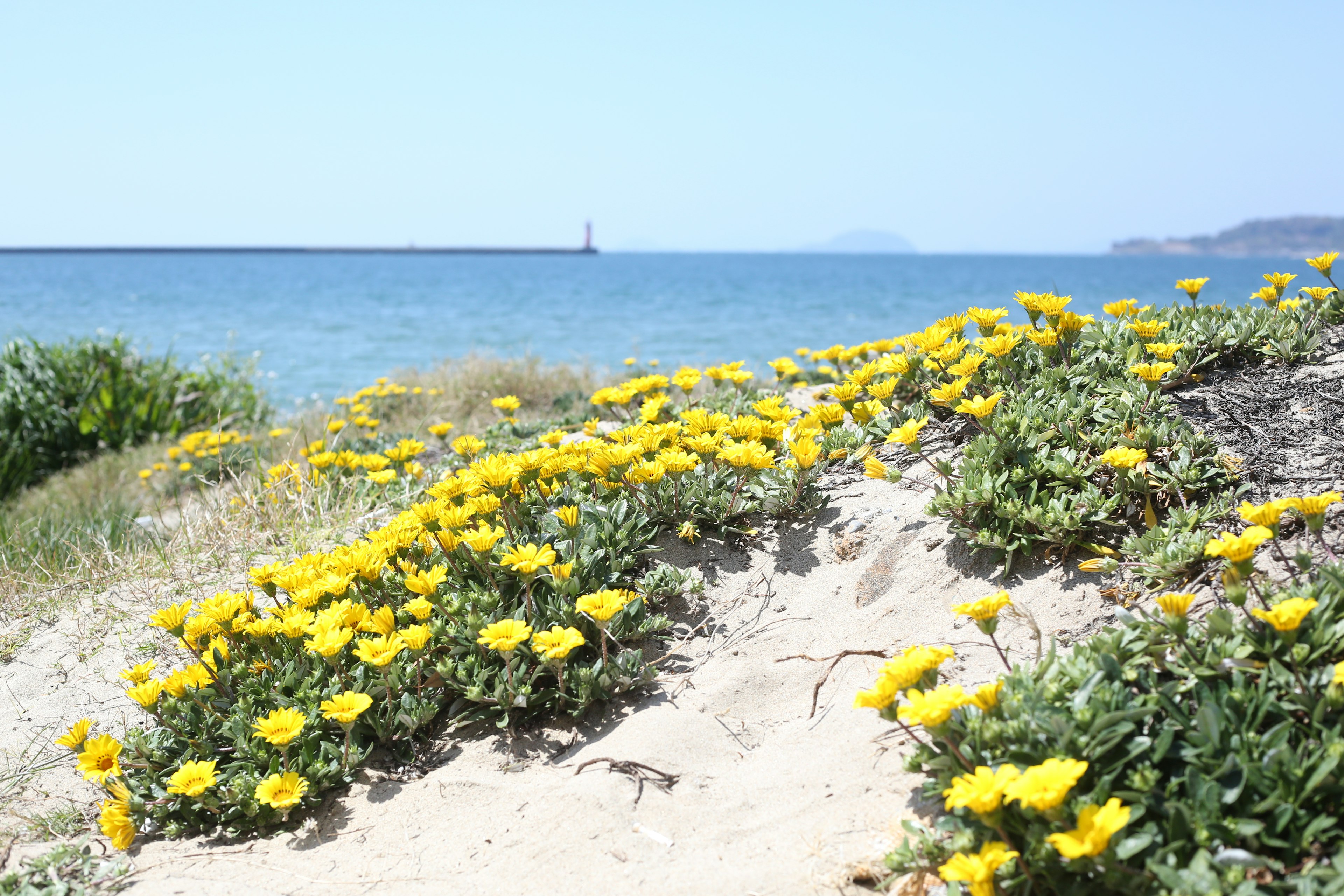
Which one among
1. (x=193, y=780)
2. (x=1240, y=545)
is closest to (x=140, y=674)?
(x=193, y=780)

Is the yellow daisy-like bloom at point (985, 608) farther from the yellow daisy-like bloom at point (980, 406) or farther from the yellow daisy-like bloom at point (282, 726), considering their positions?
the yellow daisy-like bloom at point (282, 726)

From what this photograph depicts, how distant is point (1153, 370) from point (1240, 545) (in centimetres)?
116

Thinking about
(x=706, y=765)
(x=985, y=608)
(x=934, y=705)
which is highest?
(x=985, y=608)

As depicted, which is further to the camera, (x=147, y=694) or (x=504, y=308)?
(x=504, y=308)

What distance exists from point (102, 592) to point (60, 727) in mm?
1202

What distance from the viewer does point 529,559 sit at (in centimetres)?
269

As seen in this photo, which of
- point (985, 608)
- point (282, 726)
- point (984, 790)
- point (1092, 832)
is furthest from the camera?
point (282, 726)

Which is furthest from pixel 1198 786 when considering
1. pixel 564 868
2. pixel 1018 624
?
pixel 564 868

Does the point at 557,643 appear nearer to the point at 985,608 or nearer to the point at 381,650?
the point at 381,650

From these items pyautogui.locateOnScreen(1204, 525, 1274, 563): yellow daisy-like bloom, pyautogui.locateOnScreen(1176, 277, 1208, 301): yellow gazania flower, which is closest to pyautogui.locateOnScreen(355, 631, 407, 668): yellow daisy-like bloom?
pyautogui.locateOnScreen(1204, 525, 1274, 563): yellow daisy-like bloom

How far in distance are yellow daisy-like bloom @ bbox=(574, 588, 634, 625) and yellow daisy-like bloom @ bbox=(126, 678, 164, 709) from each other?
127cm

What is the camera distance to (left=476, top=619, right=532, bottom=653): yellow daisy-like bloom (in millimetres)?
2418

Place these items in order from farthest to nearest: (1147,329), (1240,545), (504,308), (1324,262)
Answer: (504,308) → (1324,262) → (1147,329) → (1240,545)

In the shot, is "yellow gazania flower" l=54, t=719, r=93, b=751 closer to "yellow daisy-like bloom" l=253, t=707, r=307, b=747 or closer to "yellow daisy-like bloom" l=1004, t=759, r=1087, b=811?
"yellow daisy-like bloom" l=253, t=707, r=307, b=747
